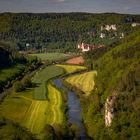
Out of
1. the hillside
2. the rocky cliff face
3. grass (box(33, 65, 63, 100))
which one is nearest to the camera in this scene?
the hillside

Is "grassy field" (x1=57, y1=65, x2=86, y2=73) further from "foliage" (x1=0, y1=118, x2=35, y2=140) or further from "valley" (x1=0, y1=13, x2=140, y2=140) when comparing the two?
"foliage" (x1=0, y1=118, x2=35, y2=140)

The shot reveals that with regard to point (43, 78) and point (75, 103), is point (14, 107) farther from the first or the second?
point (43, 78)

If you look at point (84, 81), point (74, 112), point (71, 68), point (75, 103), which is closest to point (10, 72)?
point (71, 68)

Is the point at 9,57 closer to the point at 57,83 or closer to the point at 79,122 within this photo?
the point at 57,83

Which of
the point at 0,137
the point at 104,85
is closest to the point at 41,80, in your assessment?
the point at 104,85

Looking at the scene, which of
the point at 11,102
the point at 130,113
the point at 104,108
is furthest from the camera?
the point at 11,102

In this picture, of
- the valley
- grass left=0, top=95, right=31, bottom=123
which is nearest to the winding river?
the valley

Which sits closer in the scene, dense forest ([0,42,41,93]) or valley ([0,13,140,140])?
valley ([0,13,140,140])
